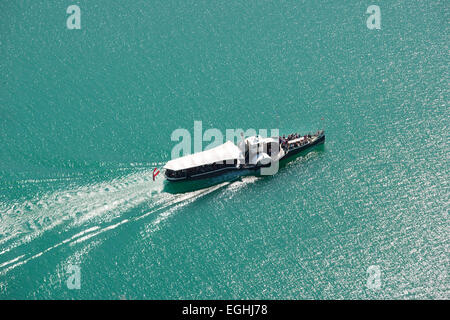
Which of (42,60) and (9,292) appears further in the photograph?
(42,60)

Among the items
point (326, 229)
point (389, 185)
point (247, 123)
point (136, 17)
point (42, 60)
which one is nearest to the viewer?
point (326, 229)

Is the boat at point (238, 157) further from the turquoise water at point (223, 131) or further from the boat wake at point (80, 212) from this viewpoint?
the boat wake at point (80, 212)

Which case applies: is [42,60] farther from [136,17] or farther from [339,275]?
[339,275]

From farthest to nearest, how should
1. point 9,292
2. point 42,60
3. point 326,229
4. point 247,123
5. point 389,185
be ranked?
1. point 42,60
2. point 247,123
3. point 389,185
4. point 326,229
5. point 9,292

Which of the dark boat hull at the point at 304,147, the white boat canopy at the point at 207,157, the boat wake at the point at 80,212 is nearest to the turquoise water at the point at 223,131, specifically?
the boat wake at the point at 80,212

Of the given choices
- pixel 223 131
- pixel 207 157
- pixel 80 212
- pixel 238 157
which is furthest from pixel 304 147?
pixel 80 212

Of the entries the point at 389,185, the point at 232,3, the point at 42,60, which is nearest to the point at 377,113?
the point at 389,185

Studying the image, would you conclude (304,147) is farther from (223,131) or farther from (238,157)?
(223,131)
